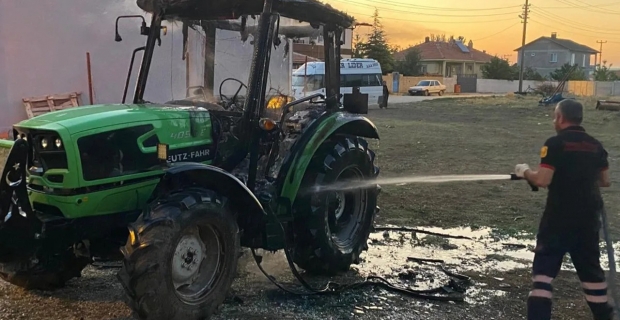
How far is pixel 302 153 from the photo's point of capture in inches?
229

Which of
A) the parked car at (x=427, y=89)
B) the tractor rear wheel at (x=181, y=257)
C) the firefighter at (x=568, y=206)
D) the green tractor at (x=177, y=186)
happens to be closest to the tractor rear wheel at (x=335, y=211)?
the green tractor at (x=177, y=186)

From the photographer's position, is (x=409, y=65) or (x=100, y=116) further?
(x=409, y=65)

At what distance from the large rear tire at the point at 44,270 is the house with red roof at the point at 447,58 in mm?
78558

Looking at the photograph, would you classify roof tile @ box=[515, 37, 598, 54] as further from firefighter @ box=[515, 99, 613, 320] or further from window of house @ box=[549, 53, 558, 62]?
firefighter @ box=[515, 99, 613, 320]

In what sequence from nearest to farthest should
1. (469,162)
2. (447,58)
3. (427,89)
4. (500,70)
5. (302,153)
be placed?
(302,153) < (469,162) < (427,89) < (500,70) < (447,58)

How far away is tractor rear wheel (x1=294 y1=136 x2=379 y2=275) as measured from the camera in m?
6.05

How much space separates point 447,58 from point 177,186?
3230 inches

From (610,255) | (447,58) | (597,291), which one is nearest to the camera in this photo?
(597,291)

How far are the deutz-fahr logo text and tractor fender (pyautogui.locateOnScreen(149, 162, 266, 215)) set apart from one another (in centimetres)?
18

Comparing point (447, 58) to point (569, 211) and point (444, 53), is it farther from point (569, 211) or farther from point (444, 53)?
point (569, 211)

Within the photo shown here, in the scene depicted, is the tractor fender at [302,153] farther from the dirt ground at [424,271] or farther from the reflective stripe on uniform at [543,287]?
the reflective stripe on uniform at [543,287]

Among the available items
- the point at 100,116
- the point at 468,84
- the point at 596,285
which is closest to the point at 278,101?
the point at 100,116

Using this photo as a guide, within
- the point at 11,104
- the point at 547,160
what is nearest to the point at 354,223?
the point at 547,160

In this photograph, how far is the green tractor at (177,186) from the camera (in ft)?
14.5
